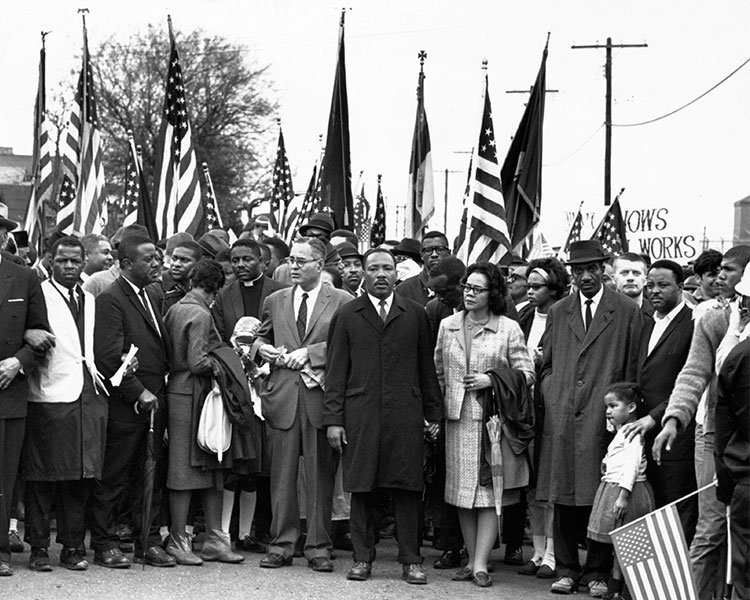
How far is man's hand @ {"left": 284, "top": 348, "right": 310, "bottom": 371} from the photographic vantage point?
1061 centimetres

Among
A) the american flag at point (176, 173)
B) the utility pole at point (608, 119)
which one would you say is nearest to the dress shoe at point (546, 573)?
the american flag at point (176, 173)

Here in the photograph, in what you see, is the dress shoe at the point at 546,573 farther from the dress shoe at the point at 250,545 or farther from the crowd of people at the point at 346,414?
the dress shoe at the point at 250,545

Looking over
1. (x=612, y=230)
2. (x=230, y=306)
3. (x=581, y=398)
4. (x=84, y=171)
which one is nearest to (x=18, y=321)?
(x=230, y=306)

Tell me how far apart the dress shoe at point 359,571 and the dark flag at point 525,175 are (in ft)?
18.4

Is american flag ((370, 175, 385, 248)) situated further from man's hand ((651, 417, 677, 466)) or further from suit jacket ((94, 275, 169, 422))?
man's hand ((651, 417, 677, 466))

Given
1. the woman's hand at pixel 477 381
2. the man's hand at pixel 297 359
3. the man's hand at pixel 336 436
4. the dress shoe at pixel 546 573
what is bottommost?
the dress shoe at pixel 546 573

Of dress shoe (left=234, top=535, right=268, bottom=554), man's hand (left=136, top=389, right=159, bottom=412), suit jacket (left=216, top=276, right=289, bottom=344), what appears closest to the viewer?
man's hand (left=136, top=389, right=159, bottom=412)

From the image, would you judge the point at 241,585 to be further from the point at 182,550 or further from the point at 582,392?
the point at 582,392

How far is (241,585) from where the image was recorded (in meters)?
9.59

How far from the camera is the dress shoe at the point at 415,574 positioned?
32.6ft

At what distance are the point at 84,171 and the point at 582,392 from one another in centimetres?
971

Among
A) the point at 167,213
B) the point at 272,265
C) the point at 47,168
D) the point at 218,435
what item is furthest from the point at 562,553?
the point at 47,168

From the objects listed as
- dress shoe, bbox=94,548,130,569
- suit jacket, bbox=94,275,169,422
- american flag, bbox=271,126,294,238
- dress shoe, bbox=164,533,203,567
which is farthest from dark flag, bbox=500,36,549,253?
american flag, bbox=271,126,294,238

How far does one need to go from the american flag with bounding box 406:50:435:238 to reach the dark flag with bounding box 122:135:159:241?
3203mm
